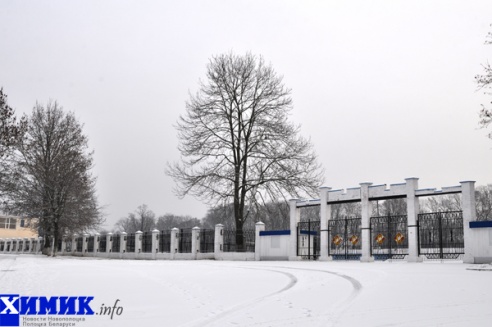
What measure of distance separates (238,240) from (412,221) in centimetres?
1285

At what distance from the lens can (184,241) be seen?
3575cm

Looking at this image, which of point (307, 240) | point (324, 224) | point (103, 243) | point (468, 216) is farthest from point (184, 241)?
point (468, 216)

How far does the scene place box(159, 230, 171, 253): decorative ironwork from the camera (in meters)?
37.8

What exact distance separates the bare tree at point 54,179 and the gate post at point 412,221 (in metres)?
26.0

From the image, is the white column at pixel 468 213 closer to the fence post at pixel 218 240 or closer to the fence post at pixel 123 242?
the fence post at pixel 218 240

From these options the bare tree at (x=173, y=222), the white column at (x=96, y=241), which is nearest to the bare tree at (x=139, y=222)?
the bare tree at (x=173, y=222)

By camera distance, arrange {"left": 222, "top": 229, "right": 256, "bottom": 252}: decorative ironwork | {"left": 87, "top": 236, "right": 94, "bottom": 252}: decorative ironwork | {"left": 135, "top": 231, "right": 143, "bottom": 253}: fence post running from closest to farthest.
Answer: {"left": 222, "top": 229, "right": 256, "bottom": 252}: decorative ironwork → {"left": 135, "top": 231, "right": 143, "bottom": 253}: fence post → {"left": 87, "top": 236, "right": 94, "bottom": 252}: decorative ironwork

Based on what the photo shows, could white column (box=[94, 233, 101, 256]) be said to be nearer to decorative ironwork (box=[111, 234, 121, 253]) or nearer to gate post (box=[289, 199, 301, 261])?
decorative ironwork (box=[111, 234, 121, 253])

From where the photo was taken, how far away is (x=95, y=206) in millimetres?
43281

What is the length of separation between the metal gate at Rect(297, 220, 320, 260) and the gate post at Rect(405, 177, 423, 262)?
687 cm

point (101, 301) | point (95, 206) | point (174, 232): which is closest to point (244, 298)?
point (101, 301)

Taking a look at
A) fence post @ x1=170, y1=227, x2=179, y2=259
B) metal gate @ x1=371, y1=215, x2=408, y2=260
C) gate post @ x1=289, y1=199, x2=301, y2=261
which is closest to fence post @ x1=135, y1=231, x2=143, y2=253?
fence post @ x1=170, y1=227, x2=179, y2=259

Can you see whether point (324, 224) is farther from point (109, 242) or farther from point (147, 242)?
point (109, 242)

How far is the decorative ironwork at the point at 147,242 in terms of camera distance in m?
39.1
